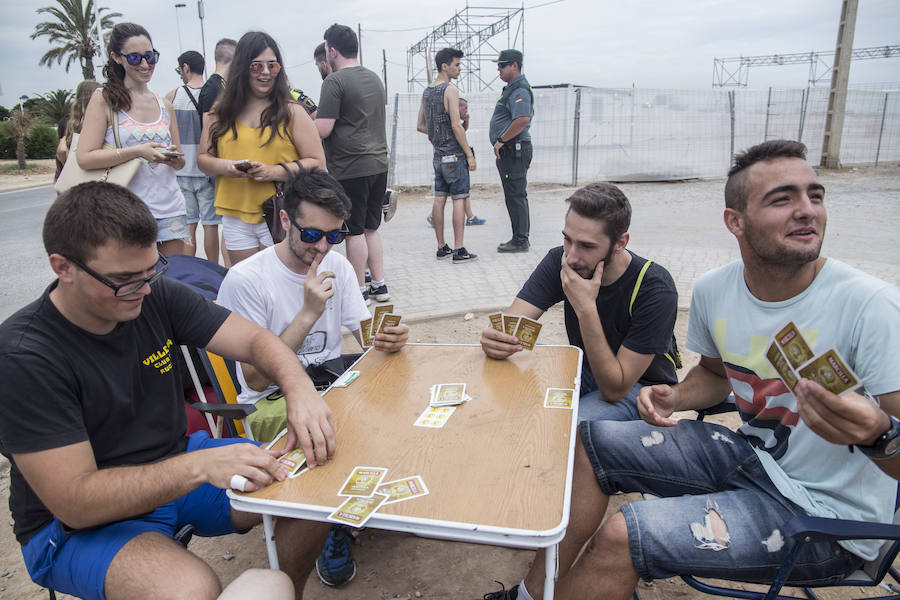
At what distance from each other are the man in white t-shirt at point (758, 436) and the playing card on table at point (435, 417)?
0.56 metres

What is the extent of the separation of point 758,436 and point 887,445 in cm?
60

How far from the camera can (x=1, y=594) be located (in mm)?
2441

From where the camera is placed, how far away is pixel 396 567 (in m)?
2.57

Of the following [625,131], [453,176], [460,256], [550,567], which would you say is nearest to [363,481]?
[550,567]

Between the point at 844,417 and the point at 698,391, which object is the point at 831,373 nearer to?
the point at 844,417

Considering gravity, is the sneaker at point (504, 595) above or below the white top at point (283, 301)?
below

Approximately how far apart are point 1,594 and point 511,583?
6.93 ft

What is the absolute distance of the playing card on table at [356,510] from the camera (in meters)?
1.47

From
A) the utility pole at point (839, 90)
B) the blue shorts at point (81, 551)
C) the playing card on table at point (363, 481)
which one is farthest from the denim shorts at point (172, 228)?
the utility pole at point (839, 90)

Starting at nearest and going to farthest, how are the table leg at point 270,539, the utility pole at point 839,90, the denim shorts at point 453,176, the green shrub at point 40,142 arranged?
the table leg at point 270,539 → the denim shorts at point 453,176 → the utility pole at point 839,90 → the green shrub at point 40,142

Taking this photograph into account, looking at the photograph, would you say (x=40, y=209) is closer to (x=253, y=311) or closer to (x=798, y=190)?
(x=253, y=311)

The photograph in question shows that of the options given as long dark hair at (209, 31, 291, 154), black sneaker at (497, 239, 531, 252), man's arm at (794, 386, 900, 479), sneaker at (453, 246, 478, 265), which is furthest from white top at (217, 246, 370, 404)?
black sneaker at (497, 239, 531, 252)

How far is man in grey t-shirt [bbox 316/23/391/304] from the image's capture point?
498 centimetres

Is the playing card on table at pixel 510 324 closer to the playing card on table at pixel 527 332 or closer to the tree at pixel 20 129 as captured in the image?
the playing card on table at pixel 527 332
